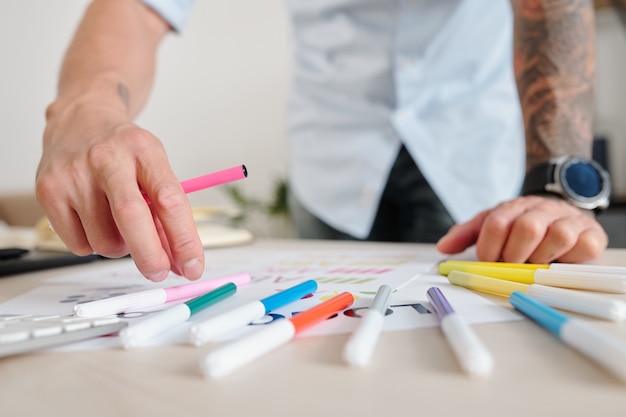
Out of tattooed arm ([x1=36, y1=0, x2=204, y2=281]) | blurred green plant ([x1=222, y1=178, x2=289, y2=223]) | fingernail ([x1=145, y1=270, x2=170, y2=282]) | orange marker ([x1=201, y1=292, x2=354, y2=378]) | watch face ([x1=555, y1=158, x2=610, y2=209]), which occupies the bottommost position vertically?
blurred green plant ([x1=222, y1=178, x2=289, y2=223])

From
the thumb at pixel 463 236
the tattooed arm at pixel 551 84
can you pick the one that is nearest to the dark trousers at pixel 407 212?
the tattooed arm at pixel 551 84

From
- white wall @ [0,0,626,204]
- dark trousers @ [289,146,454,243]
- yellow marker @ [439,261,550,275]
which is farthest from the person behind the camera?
white wall @ [0,0,626,204]

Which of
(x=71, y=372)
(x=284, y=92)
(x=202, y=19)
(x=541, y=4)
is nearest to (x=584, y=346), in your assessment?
(x=71, y=372)

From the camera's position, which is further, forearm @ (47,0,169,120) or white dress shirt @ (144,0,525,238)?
white dress shirt @ (144,0,525,238)

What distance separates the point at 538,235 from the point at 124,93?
46 centimetres

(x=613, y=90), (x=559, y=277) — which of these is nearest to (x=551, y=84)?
(x=559, y=277)

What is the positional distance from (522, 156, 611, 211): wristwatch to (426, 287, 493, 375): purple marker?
0.32 meters

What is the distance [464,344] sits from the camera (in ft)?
0.79

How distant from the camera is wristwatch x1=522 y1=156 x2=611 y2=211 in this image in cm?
55

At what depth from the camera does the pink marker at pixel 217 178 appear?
0.39 metres

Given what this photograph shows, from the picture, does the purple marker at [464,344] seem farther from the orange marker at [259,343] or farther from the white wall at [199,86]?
the white wall at [199,86]

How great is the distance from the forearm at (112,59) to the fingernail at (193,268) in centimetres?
22

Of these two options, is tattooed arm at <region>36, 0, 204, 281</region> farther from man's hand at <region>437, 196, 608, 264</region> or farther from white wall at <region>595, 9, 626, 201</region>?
white wall at <region>595, 9, 626, 201</region>

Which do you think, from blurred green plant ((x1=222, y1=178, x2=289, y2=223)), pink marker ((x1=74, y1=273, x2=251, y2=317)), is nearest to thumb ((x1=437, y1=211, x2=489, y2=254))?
pink marker ((x1=74, y1=273, x2=251, y2=317))
